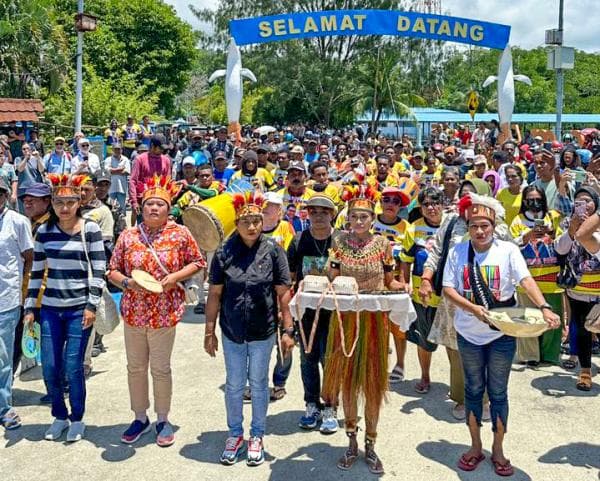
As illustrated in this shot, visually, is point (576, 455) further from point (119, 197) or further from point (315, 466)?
point (119, 197)

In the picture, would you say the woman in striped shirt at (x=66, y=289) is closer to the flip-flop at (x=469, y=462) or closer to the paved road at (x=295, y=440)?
the paved road at (x=295, y=440)

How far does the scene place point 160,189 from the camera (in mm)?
4727

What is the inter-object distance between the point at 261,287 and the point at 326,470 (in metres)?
1.27

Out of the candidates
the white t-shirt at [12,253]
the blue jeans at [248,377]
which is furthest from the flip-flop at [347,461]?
the white t-shirt at [12,253]

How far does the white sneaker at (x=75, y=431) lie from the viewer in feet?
15.6

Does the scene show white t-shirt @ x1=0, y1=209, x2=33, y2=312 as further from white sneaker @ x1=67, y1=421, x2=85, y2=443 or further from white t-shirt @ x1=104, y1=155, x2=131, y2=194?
white t-shirt @ x1=104, y1=155, x2=131, y2=194

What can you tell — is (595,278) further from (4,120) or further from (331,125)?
(331,125)

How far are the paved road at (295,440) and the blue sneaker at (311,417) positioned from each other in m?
0.08

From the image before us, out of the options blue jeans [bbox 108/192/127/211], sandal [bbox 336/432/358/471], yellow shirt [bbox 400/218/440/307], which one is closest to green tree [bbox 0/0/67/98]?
blue jeans [bbox 108/192/127/211]

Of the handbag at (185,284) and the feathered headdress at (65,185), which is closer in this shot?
the handbag at (185,284)

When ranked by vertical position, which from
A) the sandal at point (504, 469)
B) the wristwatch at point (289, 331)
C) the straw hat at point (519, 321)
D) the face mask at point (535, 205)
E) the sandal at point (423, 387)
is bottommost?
the sandal at point (504, 469)

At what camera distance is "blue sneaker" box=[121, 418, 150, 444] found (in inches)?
187

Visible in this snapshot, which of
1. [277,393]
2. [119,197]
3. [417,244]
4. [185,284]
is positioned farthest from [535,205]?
[119,197]

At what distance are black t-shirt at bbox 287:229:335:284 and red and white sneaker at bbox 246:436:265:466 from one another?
3.99ft
